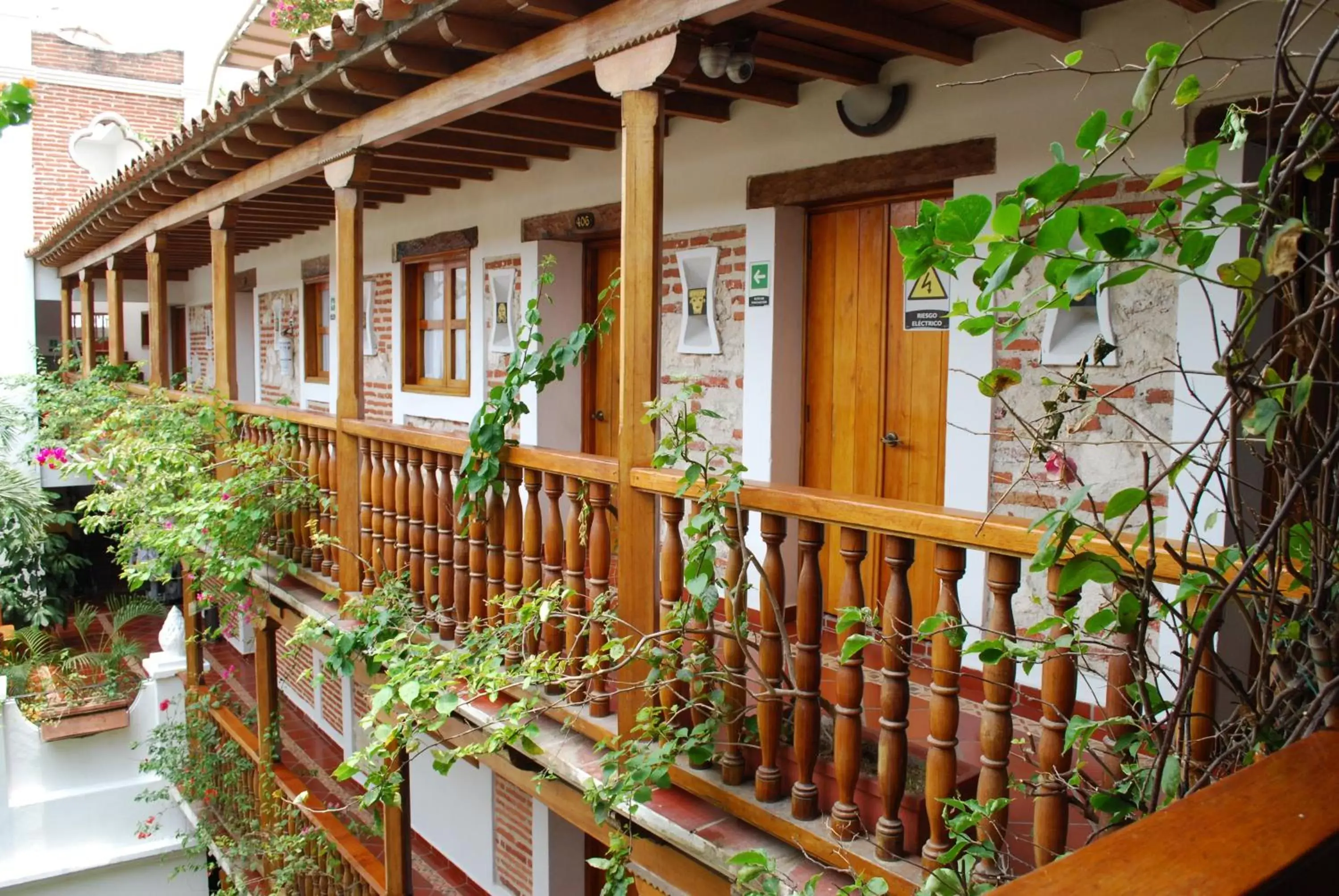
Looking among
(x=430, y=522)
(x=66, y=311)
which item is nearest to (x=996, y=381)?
(x=430, y=522)

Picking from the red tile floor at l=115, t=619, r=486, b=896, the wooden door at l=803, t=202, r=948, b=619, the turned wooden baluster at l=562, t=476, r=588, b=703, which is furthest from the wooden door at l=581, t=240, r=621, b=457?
the turned wooden baluster at l=562, t=476, r=588, b=703

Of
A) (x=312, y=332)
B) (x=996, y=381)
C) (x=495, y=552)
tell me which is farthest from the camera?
(x=312, y=332)

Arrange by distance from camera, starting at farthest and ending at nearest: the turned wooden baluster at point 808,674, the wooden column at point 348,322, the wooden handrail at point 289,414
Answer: the wooden handrail at point 289,414
the wooden column at point 348,322
the turned wooden baluster at point 808,674

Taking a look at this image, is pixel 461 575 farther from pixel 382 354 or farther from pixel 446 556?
pixel 382 354

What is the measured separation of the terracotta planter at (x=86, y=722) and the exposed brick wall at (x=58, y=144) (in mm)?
8510

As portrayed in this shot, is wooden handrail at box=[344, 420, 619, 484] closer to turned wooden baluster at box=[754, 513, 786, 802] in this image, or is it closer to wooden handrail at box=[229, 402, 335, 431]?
wooden handrail at box=[229, 402, 335, 431]

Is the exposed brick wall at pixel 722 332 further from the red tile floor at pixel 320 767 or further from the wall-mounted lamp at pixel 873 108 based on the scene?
the red tile floor at pixel 320 767

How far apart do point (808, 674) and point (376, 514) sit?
10.1 feet

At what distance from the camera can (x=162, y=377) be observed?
9969 millimetres

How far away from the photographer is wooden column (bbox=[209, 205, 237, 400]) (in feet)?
25.3

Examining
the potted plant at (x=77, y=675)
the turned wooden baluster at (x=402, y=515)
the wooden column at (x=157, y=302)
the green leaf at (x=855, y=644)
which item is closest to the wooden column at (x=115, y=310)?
the wooden column at (x=157, y=302)

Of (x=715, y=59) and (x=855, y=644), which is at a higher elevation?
(x=715, y=59)

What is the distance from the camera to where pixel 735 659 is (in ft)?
10.7

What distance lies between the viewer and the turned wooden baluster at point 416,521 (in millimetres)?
5027
